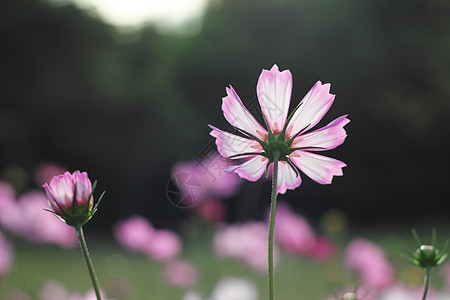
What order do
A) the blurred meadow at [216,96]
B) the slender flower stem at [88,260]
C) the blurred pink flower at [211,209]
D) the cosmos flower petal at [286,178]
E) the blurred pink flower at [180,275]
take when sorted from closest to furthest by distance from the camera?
the slender flower stem at [88,260]
the cosmos flower petal at [286,178]
the blurred pink flower at [211,209]
the blurred pink flower at [180,275]
the blurred meadow at [216,96]

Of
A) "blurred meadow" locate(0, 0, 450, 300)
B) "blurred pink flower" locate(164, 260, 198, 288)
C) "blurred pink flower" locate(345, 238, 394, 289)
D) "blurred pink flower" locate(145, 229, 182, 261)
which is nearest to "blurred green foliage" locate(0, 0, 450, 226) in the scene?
"blurred meadow" locate(0, 0, 450, 300)

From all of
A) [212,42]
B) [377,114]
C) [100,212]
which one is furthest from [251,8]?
[100,212]

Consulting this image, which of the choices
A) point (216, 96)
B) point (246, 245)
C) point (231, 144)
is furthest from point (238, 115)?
point (216, 96)

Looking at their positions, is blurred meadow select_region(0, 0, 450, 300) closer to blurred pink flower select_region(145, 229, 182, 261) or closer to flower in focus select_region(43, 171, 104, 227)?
blurred pink flower select_region(145, 229, 182, 261)

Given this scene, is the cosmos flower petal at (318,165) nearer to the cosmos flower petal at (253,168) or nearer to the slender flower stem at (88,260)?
the cosmos flower petal at (253,168)

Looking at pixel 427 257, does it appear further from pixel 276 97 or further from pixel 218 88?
pixel 218 88

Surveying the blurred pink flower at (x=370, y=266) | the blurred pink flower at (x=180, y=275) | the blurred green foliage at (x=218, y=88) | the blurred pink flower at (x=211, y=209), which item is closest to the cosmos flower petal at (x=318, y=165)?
the blurred pink flower at (x=370, y=266)
